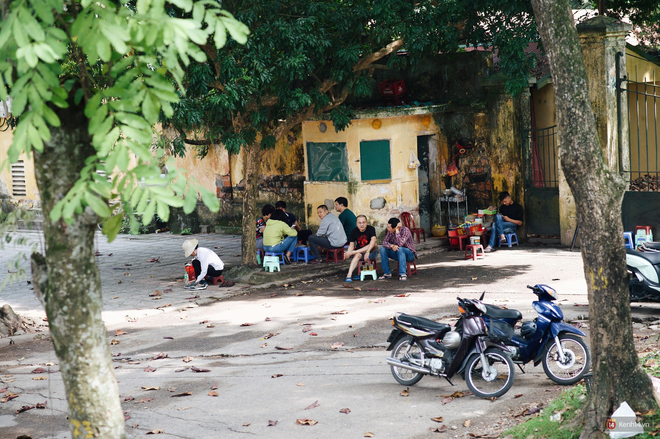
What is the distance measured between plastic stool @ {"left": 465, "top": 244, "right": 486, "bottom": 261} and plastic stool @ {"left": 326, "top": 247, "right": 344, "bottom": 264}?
263 cm

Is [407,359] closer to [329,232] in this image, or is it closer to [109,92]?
[109,92]

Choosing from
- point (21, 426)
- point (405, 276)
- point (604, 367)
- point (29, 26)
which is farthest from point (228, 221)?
point (29, 26)

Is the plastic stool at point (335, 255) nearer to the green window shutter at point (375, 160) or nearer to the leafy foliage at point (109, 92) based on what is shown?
the green window shutter at point (375, 160)

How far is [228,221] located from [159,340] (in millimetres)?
10189

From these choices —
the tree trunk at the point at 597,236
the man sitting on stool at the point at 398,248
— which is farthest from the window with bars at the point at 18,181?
the tree trunk at the point at 597,236

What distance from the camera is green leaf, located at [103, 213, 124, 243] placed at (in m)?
3.44

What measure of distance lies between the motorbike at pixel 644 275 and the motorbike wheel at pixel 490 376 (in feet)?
10.4

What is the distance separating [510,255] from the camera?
14547 millimetres

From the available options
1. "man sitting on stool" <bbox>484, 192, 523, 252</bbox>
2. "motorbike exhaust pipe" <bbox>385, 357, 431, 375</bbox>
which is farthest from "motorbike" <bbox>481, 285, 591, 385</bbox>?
"man sitting on stool" <bbox>484, 192, 523, 252</bbox>

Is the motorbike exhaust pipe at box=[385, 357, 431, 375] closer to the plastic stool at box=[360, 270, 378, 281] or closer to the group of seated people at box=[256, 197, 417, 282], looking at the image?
the group of seated people at box=[256, 197, 417, 282]

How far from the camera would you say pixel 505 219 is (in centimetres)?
1545

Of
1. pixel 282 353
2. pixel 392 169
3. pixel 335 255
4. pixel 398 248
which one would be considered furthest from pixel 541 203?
pixel 282 353

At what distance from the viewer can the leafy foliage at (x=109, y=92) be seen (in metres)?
3.03

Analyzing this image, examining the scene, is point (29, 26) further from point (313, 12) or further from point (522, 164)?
point (522, 164)
